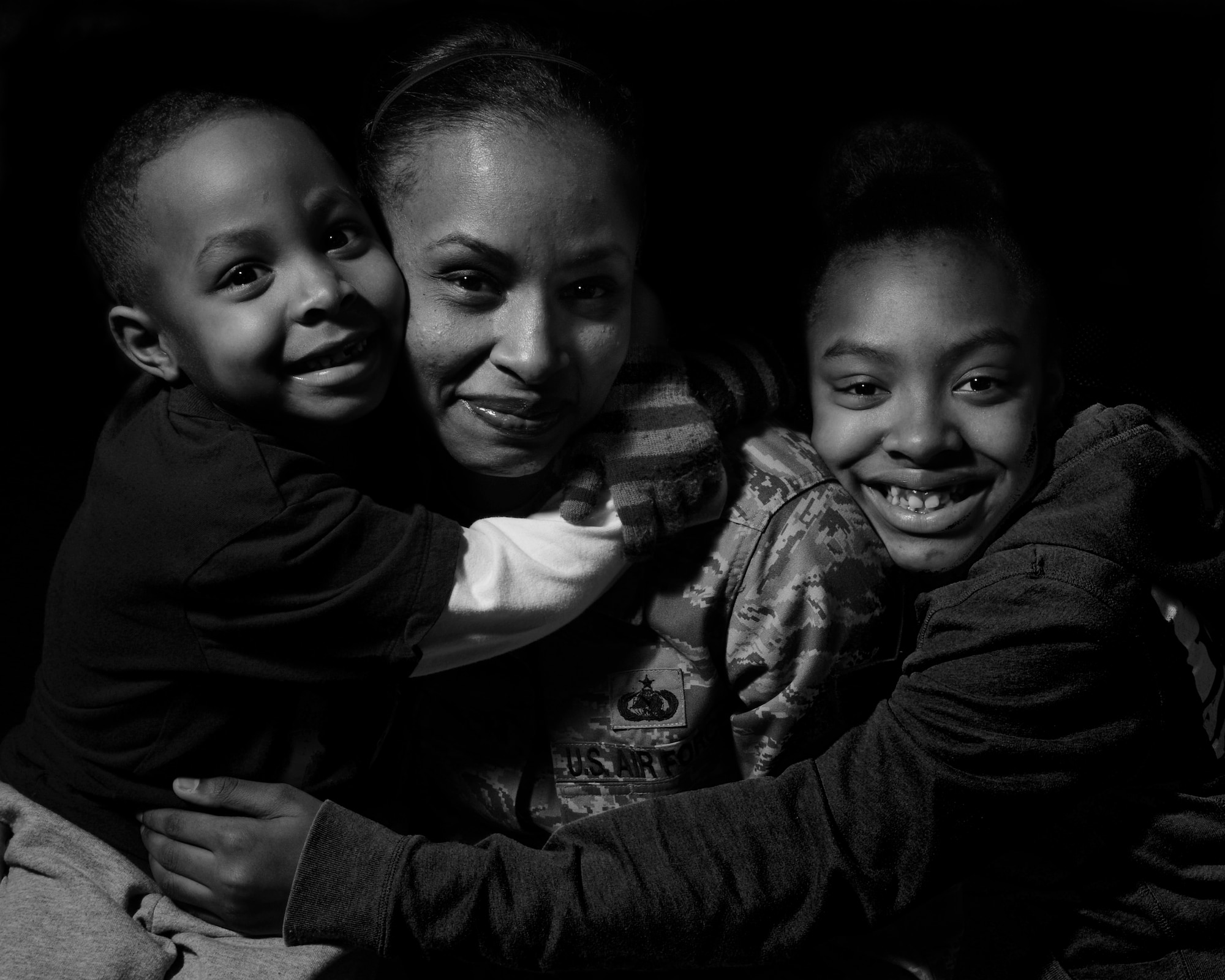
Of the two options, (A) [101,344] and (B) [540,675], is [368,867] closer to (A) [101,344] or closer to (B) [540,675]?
(B) [540,675]

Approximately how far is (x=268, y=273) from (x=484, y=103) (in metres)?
0.25

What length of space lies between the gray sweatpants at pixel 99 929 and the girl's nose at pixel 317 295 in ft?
1.91

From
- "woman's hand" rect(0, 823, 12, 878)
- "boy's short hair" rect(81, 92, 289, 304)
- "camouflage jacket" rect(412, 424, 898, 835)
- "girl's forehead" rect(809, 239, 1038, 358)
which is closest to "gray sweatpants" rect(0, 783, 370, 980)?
"woman's hand" rect(0, 823, 12, 878)

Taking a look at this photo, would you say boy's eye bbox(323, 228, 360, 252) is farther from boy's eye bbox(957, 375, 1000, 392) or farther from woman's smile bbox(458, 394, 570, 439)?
boy's eye bbox(957, 375, 1000, 392)

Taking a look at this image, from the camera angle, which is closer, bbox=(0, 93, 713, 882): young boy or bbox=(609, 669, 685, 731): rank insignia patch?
bbox=(0, 93, 713, 882): young boy

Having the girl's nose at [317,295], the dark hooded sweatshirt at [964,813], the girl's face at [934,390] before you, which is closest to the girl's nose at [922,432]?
the girl's face at [934,390]

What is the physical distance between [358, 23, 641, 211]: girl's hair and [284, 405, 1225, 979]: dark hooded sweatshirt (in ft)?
1.80

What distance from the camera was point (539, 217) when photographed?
3.55 feet

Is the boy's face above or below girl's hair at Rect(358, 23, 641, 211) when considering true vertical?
below

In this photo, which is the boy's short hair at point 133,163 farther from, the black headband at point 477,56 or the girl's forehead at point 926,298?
the girl's forehead at point 926,298

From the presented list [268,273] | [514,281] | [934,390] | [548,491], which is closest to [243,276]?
[268,273]

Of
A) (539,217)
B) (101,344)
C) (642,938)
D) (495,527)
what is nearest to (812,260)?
(539,217)

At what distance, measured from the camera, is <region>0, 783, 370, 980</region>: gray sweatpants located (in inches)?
43.1

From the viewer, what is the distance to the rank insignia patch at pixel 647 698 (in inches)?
49.1
